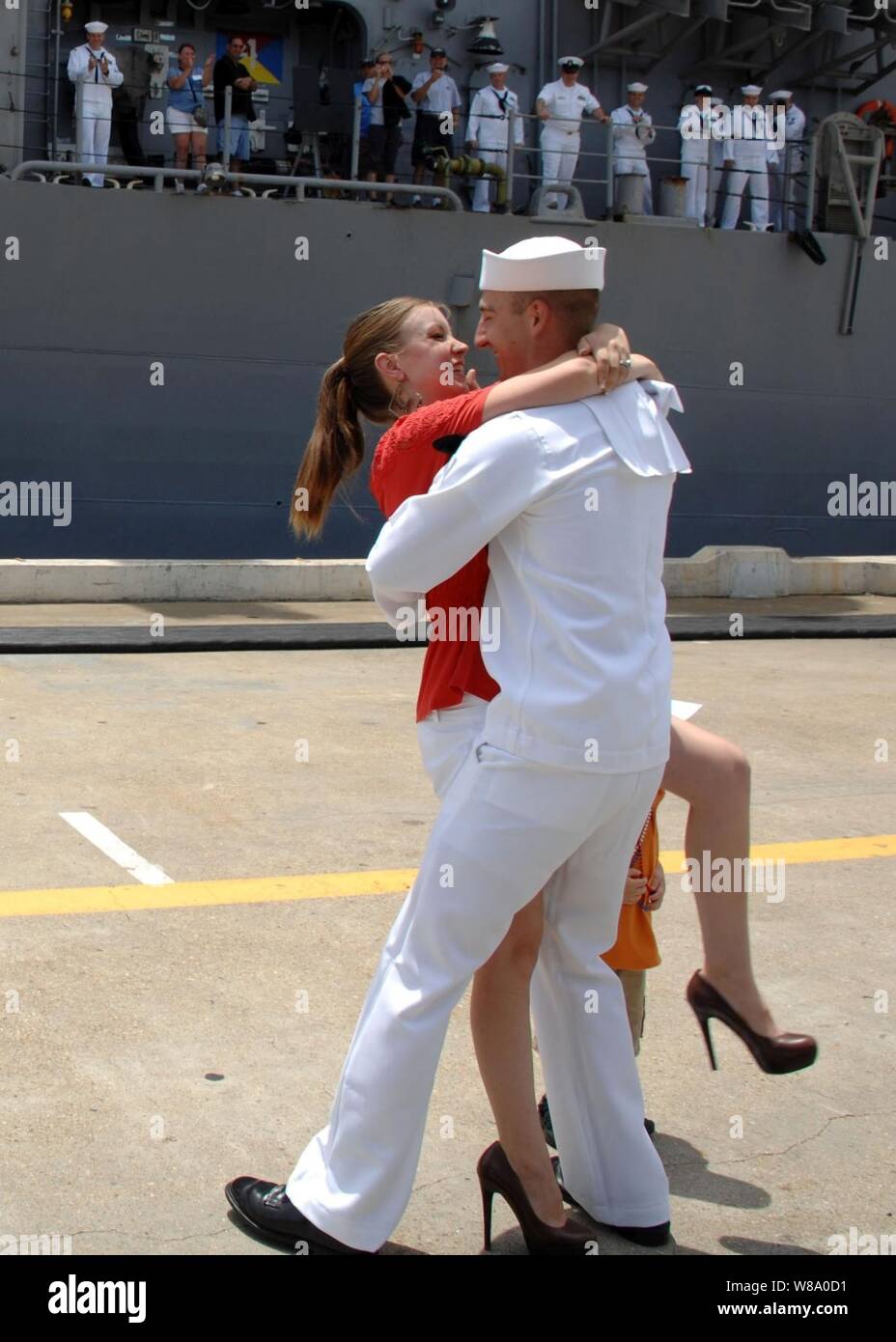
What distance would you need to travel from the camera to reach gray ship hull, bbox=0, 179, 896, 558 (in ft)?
49.1

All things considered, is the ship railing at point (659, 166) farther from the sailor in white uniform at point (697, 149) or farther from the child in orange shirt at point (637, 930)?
the child in orange shirt at point (637, 930)

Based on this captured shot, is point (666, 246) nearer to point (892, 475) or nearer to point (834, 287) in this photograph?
point (834, 287)

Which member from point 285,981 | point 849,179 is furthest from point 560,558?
point 849,179

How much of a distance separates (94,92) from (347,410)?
14.0 meters

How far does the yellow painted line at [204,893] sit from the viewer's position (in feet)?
15.3

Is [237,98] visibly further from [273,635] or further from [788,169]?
[273,635]

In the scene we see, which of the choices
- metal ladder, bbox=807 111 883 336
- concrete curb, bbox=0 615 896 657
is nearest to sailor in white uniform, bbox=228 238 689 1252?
concrete curb, bbox=0 615 896 657

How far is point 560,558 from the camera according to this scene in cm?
249

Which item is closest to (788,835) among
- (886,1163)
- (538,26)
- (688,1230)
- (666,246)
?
(886,1163)

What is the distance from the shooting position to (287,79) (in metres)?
Answer: 18.1

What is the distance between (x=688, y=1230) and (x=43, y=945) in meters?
2.10

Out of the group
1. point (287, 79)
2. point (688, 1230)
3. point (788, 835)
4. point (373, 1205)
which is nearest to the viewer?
point (373, 1205)

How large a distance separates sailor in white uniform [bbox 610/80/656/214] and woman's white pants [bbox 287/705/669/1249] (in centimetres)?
1580

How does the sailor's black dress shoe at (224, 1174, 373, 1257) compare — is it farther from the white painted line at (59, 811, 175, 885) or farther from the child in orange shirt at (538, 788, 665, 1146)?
the white painted line at (59, 811, 175, 885)
